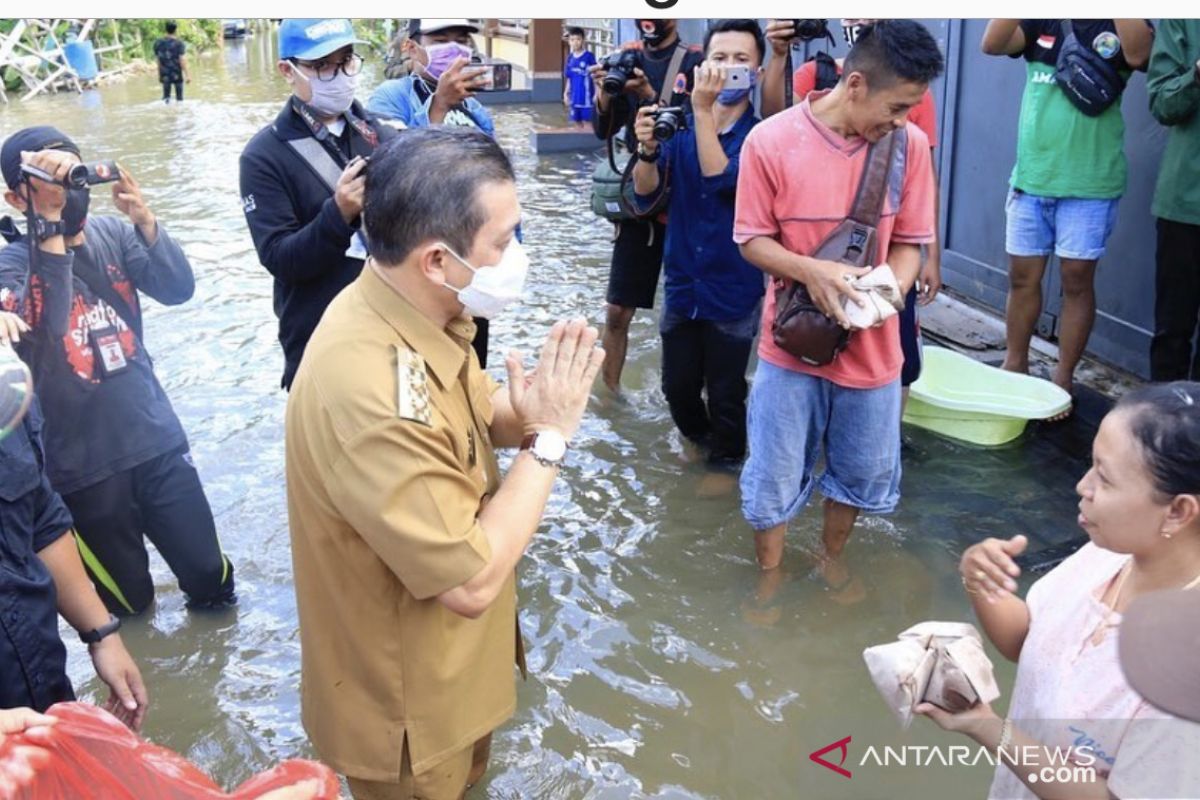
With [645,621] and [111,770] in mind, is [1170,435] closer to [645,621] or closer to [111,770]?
[111,770]

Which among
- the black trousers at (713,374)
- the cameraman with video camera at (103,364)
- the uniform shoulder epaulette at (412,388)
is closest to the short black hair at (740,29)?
the black trousers at (713,374)

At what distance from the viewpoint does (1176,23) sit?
3.83 metres

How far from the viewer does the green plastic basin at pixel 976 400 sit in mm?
4320

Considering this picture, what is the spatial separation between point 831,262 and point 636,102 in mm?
2024

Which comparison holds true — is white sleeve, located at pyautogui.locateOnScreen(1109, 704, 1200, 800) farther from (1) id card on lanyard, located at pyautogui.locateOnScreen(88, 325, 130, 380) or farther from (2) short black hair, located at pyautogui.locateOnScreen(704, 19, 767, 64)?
(2) short black hair, located at pyautogui.locateOnScreen(704, 19, 767, 64)

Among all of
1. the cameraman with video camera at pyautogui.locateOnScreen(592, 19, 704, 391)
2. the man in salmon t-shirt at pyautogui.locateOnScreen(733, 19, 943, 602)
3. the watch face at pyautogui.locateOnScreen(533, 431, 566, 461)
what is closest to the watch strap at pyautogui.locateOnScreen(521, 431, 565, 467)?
the watch face at pyautogui.locateOnScreen(533, 431, 566, 461)

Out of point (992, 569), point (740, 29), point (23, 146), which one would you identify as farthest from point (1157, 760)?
point (740, 29)

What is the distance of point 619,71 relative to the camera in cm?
459

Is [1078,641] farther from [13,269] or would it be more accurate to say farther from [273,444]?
[273,444]

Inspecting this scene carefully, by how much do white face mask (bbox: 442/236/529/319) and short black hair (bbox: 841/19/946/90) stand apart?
143 cm

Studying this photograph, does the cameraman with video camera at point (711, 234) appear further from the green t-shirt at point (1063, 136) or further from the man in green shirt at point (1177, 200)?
the man in green shirt at point (1177, 200)

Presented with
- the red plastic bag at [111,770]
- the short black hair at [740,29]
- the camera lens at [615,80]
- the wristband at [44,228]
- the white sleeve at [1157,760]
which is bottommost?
the red plastic bag at [111,770]

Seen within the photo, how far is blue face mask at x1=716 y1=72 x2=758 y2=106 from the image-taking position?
12.7ft

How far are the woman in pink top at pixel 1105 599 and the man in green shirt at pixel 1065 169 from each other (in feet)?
9.59
